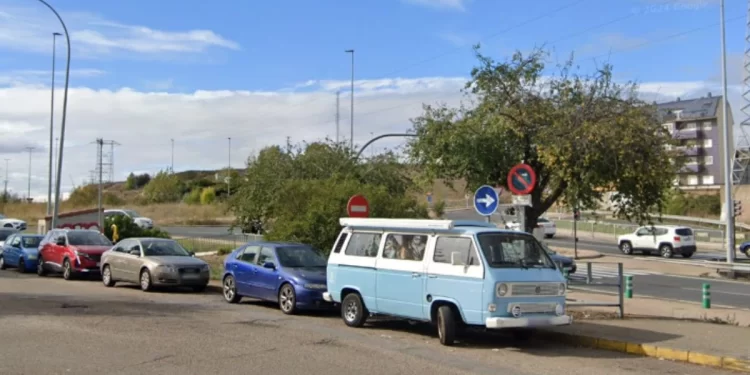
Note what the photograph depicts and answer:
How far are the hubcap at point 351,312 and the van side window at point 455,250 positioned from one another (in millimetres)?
2153

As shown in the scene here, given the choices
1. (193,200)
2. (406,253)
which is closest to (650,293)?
(406,253)

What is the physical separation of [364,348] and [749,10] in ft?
135

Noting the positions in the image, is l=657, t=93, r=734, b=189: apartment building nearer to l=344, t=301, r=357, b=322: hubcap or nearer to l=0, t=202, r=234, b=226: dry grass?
l=0, t=202, r=234, b=226: dry grass

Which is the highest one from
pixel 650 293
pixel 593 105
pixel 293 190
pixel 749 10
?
pixel 749 10

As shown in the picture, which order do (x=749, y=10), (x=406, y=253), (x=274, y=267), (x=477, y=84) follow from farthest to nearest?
(x=749, y=10) → (x=477, y=84) → (x=274, y=267) → (x=406, y=253)

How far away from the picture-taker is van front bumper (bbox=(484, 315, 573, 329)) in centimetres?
1120

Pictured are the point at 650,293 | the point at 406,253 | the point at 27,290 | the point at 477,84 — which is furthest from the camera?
the point at 650,293

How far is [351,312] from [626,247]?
122ft

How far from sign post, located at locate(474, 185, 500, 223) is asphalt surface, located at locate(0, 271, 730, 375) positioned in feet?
8.81

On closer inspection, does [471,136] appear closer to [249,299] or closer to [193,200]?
[249,299]

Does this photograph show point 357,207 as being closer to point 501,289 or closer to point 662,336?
point 501,289

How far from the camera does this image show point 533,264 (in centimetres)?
1201

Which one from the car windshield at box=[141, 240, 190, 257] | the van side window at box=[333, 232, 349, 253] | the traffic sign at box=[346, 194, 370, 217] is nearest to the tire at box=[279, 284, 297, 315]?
the van side window at box=[333, 232, 349, 253]

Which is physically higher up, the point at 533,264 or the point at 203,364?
the point at 533,264
